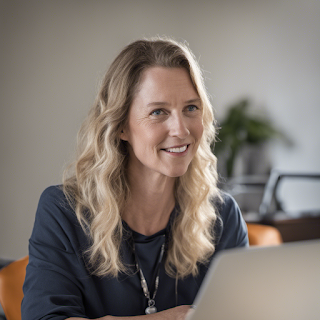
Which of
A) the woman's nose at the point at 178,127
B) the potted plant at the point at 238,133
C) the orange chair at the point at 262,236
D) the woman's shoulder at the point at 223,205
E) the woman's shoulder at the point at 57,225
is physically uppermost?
the woman's nose at the point at 178,127

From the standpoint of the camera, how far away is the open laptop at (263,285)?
1.98 ft

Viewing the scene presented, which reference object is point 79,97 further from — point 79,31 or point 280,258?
point 280,258

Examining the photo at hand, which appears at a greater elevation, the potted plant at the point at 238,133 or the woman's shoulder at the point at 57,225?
the woman's shoulder at the point at 57,225

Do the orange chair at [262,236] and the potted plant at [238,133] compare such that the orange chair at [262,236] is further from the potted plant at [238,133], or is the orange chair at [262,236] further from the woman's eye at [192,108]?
the potted plant at [238,133]

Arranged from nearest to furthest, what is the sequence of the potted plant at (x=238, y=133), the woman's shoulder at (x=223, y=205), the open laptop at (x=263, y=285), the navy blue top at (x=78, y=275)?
the open laptop at (x=263, y=285) < the navy blue top at (x=78, y=275) < the woman's shoulder at (x=223, y=205) < the potted plant at (x=238, y=133)

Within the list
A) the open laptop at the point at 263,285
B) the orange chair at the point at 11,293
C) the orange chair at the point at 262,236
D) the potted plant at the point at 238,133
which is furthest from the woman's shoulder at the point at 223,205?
the potted plant at the point at 238,133

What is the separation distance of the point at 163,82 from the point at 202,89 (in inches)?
7.1

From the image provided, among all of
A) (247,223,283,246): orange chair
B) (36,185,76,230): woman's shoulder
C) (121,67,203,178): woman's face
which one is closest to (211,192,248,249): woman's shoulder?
(247,223,283,246): orange chair

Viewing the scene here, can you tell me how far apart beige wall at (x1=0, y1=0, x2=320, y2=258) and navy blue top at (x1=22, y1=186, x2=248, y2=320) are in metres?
1.65

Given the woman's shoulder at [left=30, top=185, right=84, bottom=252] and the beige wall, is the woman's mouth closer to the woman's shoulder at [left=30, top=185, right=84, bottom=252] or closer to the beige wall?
the woman's shoulder at [left=30, top=185, right=84, bottom=252]

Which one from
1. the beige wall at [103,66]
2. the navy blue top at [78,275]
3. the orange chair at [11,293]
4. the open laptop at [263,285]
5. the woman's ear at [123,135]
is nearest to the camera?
the open laptop at [263,285]

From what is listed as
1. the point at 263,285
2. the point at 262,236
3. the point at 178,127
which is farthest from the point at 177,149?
the point at 263,285

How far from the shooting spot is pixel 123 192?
146cm

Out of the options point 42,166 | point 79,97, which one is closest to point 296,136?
point 79,97
